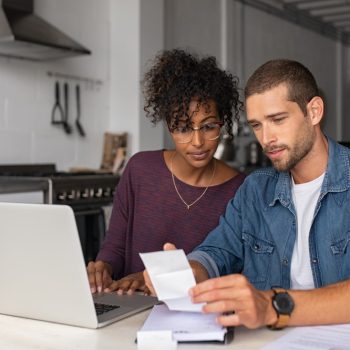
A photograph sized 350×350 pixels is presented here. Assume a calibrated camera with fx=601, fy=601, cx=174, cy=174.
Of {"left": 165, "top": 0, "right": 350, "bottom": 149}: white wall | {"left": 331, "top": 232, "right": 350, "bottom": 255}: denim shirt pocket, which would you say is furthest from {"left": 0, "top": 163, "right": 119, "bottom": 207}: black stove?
{"left": 331, "top": 232, "right": 350, "bottom": 255}: denim shirt pocket

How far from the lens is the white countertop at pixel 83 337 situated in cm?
103

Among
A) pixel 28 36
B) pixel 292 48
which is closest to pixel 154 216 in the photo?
pixel 28 36

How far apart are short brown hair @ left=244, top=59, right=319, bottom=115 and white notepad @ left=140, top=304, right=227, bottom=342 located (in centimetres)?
58

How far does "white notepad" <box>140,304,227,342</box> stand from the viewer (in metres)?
1.03

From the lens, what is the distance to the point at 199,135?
1.73 metres

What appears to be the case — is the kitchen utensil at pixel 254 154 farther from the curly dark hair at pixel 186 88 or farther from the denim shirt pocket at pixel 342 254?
the denim shirt pocket at pixel 342 254

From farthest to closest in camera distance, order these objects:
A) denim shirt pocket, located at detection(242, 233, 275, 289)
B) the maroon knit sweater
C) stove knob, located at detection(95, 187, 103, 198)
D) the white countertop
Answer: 1. stove knob, located at detection(95, 187, 103, 198)
2. the maroon knit sweater
3. denim shirt pocket, located at detection(242, 233, 275, 289)
4. the white countertop

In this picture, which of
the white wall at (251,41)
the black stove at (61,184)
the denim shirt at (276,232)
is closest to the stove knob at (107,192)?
the black stove at (61,184)

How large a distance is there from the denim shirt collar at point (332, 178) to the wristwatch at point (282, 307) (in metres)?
0.39

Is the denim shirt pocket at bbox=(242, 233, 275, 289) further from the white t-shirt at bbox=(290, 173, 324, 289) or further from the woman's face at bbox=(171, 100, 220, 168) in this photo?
the woman's face at bbox=(171, 100, 220, 168)

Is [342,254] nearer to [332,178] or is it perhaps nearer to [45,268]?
[332,178]

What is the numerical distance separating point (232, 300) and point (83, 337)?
0.27 meters

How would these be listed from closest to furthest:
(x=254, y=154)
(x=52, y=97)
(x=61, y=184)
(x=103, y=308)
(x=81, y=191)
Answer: (x=103, y=308), (x=61, y=184), (x=81, y=191), (x=52, y=97), (x=254, y=154)

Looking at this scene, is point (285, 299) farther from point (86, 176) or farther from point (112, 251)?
point (86, 176)
